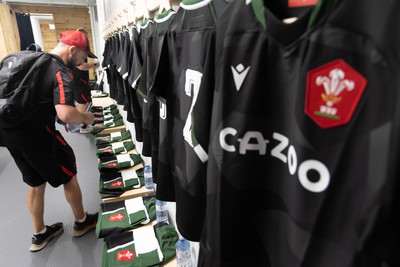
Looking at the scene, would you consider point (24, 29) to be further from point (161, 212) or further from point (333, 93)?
point (333, 93)

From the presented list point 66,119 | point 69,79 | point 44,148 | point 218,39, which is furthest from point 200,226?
point 44,148

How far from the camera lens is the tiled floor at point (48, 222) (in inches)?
68.7

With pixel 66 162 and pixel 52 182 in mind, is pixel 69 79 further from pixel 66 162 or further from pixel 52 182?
pixel 52 182

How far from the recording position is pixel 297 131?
0.38 metres

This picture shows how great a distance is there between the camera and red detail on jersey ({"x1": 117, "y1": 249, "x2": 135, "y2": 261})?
130 cm

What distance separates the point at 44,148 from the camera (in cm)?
159

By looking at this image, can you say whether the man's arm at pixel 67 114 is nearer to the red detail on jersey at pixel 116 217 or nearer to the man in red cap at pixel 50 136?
the man in red cap at pixel 50 136

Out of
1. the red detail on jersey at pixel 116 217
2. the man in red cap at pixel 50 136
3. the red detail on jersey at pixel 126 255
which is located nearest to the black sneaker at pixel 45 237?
the man in red cap at pixel 50 136

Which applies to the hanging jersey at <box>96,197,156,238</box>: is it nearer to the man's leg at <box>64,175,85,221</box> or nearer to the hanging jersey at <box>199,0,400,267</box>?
the man's leg at <box>64,175,85,221</box>

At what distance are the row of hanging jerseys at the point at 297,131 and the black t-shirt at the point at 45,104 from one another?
41.2 inches

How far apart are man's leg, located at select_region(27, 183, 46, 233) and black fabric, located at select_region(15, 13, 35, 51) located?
652 cm

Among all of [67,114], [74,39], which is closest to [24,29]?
[74,39]

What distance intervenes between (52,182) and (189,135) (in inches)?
56.9

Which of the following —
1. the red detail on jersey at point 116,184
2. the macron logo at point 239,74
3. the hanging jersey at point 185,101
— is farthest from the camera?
the red detail on jersey at point 116,184
